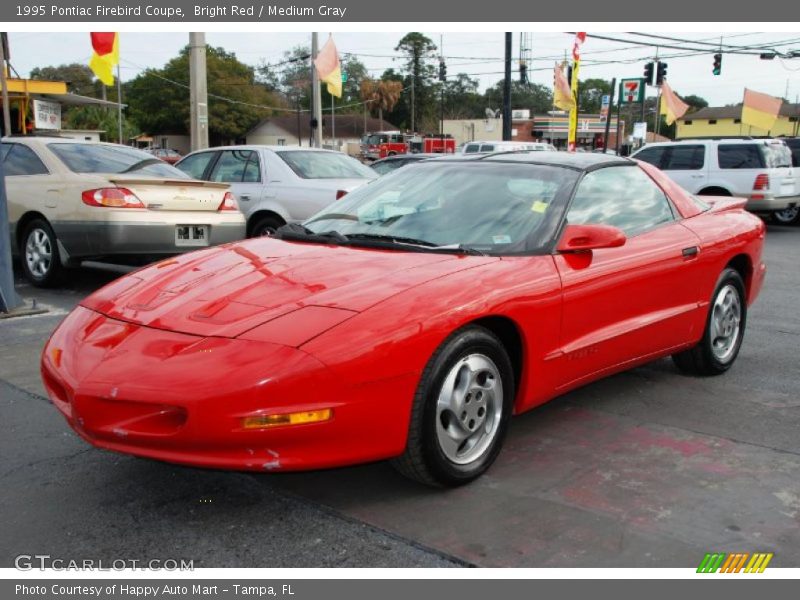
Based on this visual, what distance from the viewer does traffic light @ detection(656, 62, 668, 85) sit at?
2803 cm

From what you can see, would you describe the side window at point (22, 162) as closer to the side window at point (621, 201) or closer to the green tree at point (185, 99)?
the side window at point (621, 201)

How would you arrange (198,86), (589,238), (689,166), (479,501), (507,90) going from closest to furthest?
(479,501) < (589,238) < (198,86) < (689,166) < (507,90)

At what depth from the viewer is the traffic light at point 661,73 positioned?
28031 millimetres

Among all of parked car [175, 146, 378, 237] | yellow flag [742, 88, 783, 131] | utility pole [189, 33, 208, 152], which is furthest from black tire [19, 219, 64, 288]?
yellow flag [742, 88, 783, 131]

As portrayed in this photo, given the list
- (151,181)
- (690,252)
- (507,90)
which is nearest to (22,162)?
(151,181)

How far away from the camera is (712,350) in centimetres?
491

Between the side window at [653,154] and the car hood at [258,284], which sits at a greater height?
the side window at [653,154]

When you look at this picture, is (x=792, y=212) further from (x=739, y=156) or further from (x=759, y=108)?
(x=759, y=108)

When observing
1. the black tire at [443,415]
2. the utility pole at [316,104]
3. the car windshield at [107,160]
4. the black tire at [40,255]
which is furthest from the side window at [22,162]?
the utility pole at [316,104]

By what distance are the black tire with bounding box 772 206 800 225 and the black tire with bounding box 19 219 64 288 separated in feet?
44.5

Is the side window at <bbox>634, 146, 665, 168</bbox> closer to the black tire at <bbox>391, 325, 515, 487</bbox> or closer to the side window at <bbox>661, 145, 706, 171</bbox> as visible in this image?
the side window at <bbox>661, 145, 706, 171</bbox>

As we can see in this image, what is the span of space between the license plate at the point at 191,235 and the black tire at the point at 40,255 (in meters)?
1.15

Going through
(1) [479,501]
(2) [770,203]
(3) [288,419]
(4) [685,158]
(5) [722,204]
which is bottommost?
(1) [479,501]

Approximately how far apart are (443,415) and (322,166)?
6653mm
